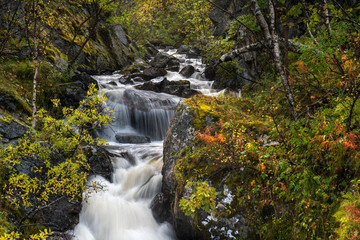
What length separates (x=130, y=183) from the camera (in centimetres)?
828

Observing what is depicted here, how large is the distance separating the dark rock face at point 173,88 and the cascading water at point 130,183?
2.84 meters

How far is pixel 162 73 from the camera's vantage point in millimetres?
21672

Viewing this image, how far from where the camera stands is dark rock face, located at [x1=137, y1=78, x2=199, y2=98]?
17.3m

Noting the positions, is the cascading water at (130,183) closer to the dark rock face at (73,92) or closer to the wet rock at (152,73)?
the dark rock face at (73,92)

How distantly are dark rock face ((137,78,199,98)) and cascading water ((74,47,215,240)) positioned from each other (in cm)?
284

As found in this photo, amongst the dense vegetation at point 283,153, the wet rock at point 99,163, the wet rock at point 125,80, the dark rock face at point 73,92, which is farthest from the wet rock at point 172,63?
the dense vegetation at point 283,153

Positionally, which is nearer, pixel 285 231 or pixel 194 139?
pixel 285 231

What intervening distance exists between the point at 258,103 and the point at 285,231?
4.18 meters

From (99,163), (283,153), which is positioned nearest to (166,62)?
(99,163)

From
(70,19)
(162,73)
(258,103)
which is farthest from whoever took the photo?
→ (162,73)

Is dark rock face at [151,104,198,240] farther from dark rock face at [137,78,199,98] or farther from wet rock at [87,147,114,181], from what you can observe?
dark rock face at [137,78,199,98]

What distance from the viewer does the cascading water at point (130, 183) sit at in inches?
252

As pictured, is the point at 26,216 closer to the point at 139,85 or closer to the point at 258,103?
the point at 258,103

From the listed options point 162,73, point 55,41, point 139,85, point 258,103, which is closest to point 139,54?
point 162,73
